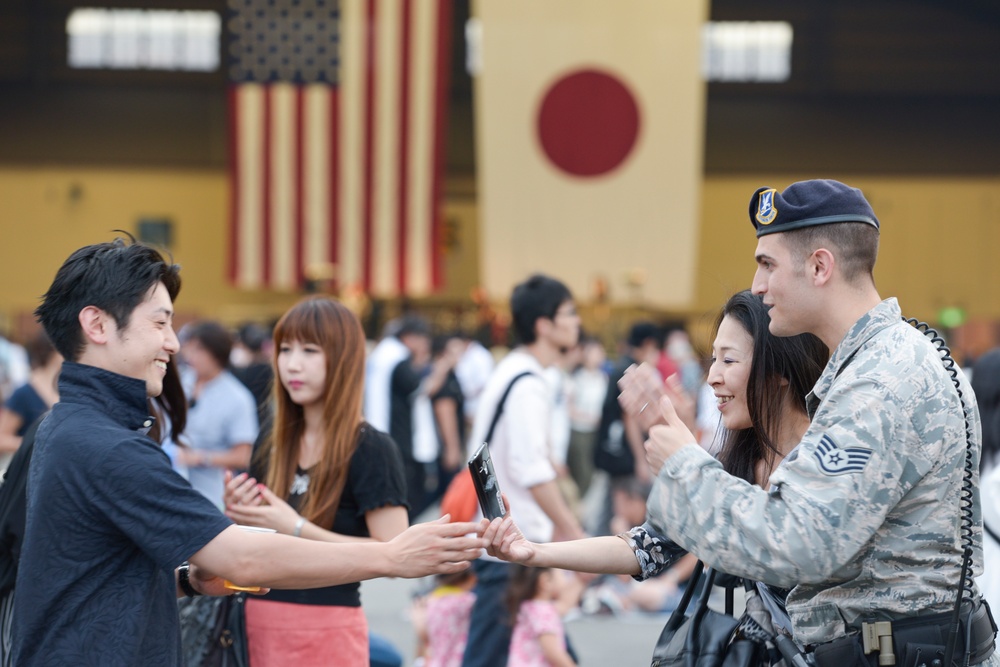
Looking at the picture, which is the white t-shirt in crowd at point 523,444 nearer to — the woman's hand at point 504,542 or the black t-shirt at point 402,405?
the woman's hand at point 504,542

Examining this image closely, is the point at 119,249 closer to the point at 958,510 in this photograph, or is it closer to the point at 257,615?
the point at 257,615

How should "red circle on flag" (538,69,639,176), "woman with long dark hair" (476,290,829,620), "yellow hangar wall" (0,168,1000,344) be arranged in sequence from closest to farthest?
"woman with long dark hair" (476,290,829,620), "red circle on flag" (538,69,639,176), "yellow hangar wall" (0,168,1000,344)

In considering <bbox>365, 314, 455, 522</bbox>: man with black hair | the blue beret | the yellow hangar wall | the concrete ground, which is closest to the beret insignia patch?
the blue beret

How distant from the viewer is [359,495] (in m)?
3.38

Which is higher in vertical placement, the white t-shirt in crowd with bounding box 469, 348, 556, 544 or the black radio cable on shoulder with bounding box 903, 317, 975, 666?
the black radio cable on shoulder with bounding box 903, 317, 975, 666

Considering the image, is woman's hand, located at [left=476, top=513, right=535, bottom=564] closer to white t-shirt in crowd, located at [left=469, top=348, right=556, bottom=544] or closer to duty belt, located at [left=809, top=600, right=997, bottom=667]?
duty belt, located at [left=809, top=600, right=997, bottom=667]

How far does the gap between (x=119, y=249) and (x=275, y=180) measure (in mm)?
18550

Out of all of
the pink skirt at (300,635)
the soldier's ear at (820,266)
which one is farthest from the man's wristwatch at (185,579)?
the soldier's ear at (820,266)

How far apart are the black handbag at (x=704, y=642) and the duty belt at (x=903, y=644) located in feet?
0.64

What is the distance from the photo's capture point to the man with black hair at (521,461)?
4574 millimetres

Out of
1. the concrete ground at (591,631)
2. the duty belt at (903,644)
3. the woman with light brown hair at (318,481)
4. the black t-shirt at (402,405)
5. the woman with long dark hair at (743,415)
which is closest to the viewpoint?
the duty belt at (903,644)

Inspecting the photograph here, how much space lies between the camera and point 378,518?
3373 mm

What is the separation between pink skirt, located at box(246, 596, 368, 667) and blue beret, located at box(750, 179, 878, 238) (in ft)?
5.79

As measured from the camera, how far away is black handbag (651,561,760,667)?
7.70ft
